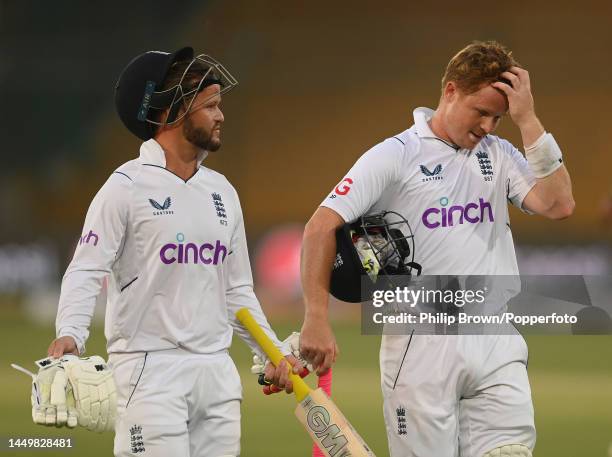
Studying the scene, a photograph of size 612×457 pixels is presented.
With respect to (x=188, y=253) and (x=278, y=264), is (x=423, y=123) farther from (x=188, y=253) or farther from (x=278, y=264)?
(x=278, y=264)

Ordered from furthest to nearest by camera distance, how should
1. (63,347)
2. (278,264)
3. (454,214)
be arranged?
(278,264), (454,214), (63,347)

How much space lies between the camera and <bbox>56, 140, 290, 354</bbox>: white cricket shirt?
4461 mm

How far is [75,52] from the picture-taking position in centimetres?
2059

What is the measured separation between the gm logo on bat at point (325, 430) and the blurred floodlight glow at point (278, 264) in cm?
1425

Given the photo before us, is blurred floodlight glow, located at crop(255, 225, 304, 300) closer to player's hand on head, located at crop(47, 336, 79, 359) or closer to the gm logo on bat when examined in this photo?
the gm logo on bat

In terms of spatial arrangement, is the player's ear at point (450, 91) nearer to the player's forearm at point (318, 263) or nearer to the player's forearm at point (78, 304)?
the player's forearm at point (318, 263)

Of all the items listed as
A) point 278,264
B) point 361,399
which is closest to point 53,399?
point 361,399

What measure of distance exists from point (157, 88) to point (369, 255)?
3.59 ft

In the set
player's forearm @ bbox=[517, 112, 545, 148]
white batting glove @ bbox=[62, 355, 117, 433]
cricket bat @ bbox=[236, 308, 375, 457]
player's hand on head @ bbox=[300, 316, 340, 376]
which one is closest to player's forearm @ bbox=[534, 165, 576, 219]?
player's forearm @ bbox=[517, 112, 545, 148]

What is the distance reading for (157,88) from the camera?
474cm

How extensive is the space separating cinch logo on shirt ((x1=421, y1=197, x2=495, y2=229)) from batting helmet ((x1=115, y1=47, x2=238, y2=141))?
40.7 inches

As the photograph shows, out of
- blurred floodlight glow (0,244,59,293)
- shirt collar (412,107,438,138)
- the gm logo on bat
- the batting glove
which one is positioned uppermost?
blurred floodlight glow (0,244,59,293)

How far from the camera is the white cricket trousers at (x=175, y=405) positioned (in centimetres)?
436

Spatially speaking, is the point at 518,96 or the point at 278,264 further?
the point at 278,264
